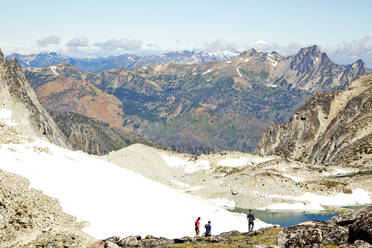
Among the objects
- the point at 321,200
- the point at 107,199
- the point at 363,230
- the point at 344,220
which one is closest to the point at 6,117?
the point at 107,199

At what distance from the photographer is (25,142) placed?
81375 mm

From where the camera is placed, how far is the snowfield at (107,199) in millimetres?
63781

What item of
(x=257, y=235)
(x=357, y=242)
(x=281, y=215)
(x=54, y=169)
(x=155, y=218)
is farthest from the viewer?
(x=281, y=215)

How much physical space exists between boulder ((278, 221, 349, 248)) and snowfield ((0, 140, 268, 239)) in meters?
34.1

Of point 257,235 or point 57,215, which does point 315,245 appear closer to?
point 257,235

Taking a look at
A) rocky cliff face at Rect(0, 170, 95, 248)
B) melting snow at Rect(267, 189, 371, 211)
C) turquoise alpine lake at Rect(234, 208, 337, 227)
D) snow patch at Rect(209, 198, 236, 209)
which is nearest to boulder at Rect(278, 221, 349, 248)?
rocky cliff face at Rect(0, 170, 95, 248)

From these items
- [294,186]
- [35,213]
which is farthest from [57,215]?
[294,186]

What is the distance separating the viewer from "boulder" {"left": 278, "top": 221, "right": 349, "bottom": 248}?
31219mm

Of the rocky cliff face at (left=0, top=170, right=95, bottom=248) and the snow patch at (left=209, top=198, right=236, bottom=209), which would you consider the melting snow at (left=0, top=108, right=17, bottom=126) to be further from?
the rocky cliff face at (left=0, top=170, right=95, bottom=248)

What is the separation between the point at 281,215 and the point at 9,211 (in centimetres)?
9509

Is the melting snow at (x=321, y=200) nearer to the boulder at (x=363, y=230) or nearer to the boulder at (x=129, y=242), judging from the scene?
the boulder at (x=129, y=242)

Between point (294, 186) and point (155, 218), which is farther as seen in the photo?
point (294, 186)

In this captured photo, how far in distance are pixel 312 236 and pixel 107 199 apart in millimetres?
48629

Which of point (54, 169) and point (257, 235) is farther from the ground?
point (54, 169)
